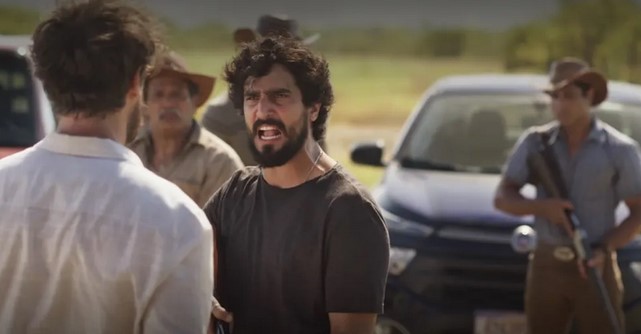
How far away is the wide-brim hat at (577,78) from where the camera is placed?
556 cm

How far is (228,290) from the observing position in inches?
130

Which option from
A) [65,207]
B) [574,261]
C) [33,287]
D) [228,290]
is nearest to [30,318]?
[33,287]

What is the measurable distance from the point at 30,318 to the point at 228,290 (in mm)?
828

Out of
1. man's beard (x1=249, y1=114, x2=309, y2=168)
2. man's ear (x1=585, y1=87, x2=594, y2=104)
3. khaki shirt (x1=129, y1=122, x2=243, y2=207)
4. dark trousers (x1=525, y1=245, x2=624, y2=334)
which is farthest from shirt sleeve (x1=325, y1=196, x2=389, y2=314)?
man's ear (x1=585, y1=87, x2=594, y2=104)

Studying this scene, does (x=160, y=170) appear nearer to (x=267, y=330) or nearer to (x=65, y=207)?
(x=267, y=330)

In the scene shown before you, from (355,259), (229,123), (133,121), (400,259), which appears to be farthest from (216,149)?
(133,121)

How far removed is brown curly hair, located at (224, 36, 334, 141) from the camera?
10.9 feet

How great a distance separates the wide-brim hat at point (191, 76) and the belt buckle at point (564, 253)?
1632mm

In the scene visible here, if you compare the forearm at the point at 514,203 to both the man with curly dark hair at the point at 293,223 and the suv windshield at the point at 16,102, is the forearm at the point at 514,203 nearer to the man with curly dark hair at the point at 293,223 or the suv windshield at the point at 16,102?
the man with curly dark hair at the point at 293,223

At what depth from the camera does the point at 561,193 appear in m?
5.36

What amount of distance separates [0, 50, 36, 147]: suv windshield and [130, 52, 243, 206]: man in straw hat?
154 cm

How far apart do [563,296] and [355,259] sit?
254cm

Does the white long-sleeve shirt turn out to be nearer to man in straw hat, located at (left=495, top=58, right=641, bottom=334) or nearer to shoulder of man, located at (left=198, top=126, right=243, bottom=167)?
shoulder of man, located at (left=198, top=126, right=243, bottom=167)

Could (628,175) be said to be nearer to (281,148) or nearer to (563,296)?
(563,296)
